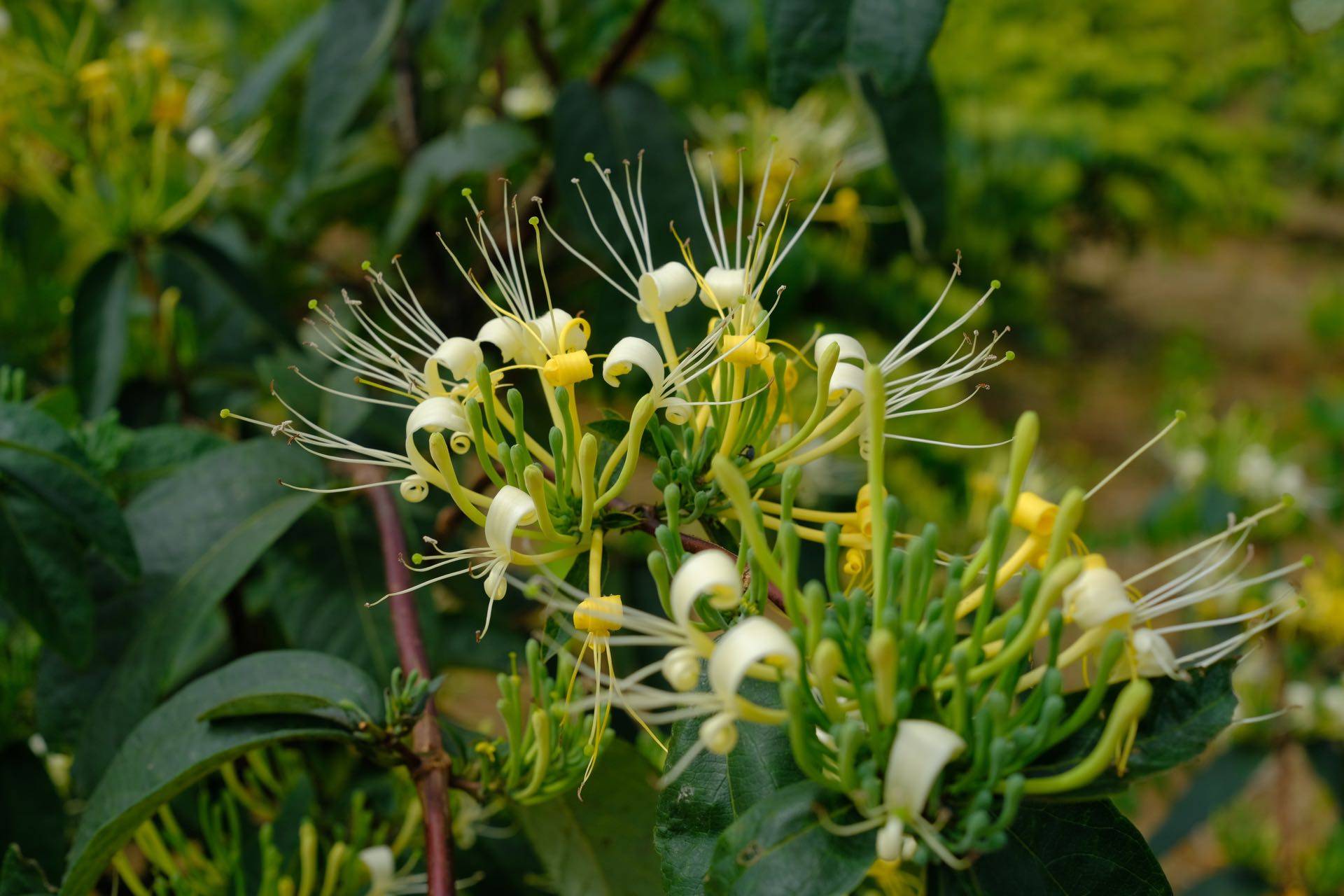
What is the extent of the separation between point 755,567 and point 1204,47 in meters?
4.95

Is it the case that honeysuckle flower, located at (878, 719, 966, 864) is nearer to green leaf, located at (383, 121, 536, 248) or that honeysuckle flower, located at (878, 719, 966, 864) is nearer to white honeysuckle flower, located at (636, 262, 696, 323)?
white honeysuckle flower, located at (636, 262, 696, 323)

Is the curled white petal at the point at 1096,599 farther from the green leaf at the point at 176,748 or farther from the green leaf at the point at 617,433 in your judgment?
the green leaf at the point at 176,748

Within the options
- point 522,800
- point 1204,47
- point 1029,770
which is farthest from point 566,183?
point 1204,47

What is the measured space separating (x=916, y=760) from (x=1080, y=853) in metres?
0.13

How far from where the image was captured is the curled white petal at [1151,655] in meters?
0.41

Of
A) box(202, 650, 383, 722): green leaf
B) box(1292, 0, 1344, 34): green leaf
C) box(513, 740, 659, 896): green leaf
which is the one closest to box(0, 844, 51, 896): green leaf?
box(202, 650, 383, 722): green leaf

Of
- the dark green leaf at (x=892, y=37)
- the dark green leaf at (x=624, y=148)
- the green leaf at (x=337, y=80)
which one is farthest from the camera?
the green leaf at (x=337, y=80)

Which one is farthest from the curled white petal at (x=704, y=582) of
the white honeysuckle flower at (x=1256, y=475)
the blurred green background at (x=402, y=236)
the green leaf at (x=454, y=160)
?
the white honeysuckle flower at (x=1256, y=475)

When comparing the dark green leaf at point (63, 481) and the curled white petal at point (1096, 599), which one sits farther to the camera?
the dark green leaf at point (63, 481)

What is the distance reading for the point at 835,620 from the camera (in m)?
0.42

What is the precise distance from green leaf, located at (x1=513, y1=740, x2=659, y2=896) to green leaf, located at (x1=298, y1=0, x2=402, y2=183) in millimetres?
630

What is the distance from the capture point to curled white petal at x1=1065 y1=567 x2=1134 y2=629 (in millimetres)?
404

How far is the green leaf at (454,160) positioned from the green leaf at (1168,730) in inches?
29.9

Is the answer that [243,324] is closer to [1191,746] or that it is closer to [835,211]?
[835,211]
